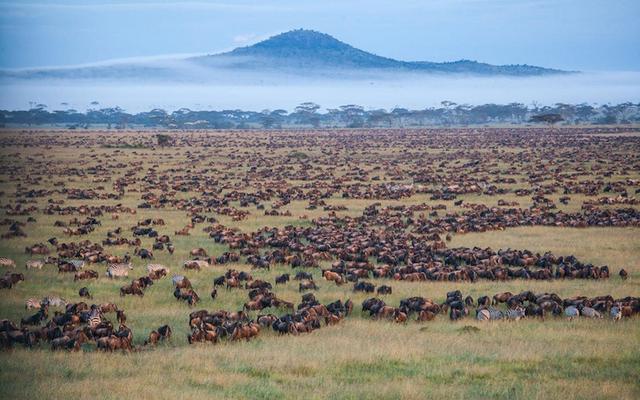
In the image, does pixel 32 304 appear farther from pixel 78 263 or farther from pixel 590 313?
pixel 590 313

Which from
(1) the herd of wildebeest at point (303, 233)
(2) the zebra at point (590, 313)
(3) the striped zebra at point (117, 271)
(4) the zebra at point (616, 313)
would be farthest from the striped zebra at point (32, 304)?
(4) the zebra at point (616, 313)

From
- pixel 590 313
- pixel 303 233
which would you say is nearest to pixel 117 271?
pixel 303 233

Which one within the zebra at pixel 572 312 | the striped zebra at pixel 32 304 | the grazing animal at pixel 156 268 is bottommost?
the striped zebra at pixel 32 304

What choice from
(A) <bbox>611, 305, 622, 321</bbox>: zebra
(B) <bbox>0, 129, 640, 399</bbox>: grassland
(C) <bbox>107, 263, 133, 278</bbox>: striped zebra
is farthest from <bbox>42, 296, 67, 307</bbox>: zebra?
(A) <bbox>611, 305, 622, 321</bbox>: zebra

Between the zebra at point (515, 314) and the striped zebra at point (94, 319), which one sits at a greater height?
the striped zebra at point (94, 319)

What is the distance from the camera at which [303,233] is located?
2398 centimetres

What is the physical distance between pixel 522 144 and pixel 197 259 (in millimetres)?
63845

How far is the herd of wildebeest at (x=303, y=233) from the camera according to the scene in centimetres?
1441

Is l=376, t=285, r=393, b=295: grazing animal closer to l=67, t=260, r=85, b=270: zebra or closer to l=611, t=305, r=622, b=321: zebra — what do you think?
l=611, t=305, r=622, b=321: zebra

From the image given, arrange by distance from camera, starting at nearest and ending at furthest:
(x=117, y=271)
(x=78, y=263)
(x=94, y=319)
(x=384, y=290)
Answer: (x=94, y=319) → (x=384, y=290) → (x=117, y=271) → (x=78, y=263)

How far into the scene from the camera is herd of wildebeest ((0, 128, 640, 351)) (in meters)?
14.4

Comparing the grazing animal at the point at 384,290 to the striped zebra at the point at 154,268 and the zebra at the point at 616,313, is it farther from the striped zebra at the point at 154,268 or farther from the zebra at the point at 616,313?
the striped zebra at the point at 154,268

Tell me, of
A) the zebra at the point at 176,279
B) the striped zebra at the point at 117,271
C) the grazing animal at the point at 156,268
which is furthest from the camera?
the grazing animal at the point at 156,268

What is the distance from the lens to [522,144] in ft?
259
